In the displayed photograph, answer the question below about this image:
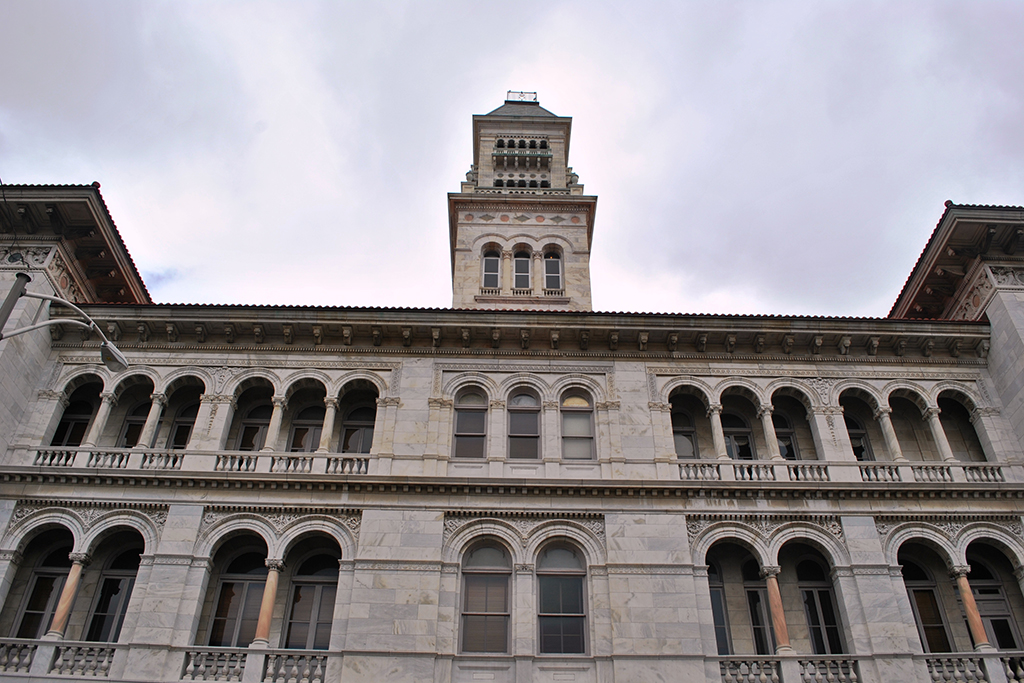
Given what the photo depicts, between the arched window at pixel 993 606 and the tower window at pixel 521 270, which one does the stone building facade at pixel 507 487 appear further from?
the tower window at pixel 521 270

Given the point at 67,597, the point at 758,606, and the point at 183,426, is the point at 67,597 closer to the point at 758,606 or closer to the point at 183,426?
the point at 183,426

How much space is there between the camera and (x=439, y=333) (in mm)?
21344

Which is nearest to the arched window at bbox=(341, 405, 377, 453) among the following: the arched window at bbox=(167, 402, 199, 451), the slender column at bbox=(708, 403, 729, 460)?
the arched window at bbox=(167, 402, 199, 451)

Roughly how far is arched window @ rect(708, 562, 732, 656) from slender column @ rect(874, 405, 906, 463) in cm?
547

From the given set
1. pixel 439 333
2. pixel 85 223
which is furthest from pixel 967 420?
pixel 85 223

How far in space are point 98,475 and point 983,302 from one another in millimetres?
23820

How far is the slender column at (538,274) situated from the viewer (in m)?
30.1

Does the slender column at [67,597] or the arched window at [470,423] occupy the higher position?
the arched window at [470,423]

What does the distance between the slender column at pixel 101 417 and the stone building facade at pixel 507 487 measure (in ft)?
0.31

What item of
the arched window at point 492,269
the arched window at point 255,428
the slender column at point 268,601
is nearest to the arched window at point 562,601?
the slender column at point 268,601

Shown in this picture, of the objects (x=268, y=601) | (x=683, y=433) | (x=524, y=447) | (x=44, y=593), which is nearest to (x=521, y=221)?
(x=683, y=433)

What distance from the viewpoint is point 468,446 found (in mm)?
20297

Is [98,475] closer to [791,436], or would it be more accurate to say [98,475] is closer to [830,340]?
[791,436]

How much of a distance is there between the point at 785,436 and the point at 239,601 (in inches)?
570
